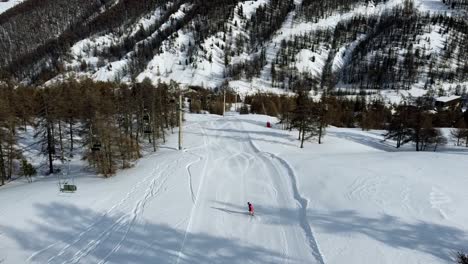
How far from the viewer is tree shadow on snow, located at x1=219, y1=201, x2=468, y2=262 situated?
1270cm

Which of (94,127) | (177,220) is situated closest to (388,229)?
(177,220)

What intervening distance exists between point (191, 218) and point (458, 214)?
14127 millimetres

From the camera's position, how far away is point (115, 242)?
15523mm

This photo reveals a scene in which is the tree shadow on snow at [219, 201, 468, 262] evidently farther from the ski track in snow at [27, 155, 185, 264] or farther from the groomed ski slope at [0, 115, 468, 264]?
the ski track in snow at [27, 155, 185, 264]

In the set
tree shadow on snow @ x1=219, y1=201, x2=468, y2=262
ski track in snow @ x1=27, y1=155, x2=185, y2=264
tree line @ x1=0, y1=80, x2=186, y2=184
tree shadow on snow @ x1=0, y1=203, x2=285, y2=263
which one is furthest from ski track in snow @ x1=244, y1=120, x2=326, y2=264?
tree line @ x1=0, y1=80, x2=186, y2=184

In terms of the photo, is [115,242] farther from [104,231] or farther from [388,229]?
[388,229]

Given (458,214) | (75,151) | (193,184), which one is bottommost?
(75,151)

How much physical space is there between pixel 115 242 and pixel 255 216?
780 cm

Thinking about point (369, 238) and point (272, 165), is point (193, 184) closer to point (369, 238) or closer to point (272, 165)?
point (272, 165)

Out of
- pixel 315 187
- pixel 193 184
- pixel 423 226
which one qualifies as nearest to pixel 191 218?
pixel 193 184

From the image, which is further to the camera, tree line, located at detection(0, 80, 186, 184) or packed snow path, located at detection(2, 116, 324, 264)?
tree line, located at detection(0, 80, 186, 184)

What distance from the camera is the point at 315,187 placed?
820 inches

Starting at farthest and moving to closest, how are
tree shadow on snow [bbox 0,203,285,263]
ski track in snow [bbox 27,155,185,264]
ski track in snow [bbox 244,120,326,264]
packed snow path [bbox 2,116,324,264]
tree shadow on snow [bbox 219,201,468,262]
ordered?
ski track in snow [bbox 27,155,185,264]
packed snow path [bbox 2,116,324,264]
tree shadow on snow [bbox 0,203,285,263]
ski track in snow [bbox 244,120,326,264]
tree shadow on snow [bbox 219,201,468,262]

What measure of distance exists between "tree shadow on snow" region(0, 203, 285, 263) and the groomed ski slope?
6 centimetres
